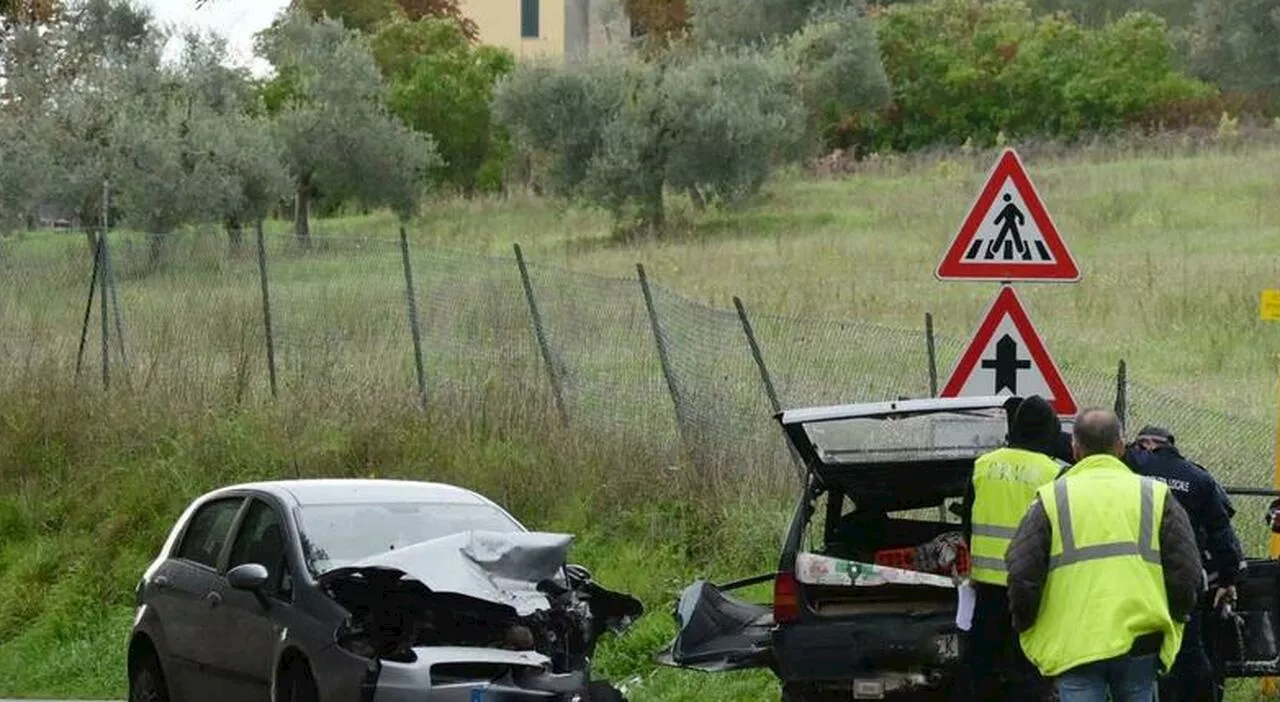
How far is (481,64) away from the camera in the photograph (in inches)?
2562

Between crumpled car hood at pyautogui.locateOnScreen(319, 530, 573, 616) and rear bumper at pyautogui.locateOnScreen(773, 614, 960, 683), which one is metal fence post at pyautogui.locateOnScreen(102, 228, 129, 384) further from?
rear bumper at pyautogui.locateOnScreen(773, 614, 960, 683)

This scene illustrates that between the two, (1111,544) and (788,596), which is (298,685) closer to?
(788,596)

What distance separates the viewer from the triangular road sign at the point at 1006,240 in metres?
12.1

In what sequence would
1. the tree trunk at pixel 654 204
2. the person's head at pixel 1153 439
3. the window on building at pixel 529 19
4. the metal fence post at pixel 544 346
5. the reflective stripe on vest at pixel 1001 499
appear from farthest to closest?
the window on building at pixel 529 19
the tree trunk at pixel 654 204
the metal fence post at pixel 544 346
the person's head at pixel 1153 439
the reflective stripe on vest at pixel 1001 499

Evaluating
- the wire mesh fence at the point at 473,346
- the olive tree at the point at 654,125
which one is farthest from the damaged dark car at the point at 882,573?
the olive tree at the point at 654,125

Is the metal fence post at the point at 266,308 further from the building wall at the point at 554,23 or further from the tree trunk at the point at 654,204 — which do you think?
the building wall at the point at 554,23

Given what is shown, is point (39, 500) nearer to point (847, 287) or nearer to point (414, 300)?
point (414, 300)

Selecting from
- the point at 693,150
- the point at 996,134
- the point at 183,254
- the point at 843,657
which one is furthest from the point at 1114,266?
the point at 996,134

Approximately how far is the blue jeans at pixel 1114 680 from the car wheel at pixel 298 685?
3736mm

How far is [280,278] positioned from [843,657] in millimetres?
12194

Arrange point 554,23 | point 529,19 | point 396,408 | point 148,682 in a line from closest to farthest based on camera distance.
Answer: point 148,682 < point 396,408 < point 529,19 < point 554,23

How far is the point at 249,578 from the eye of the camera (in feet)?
36.5

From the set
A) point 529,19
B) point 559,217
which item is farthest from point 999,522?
point 529,19

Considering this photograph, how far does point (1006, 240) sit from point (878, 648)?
273 cm
